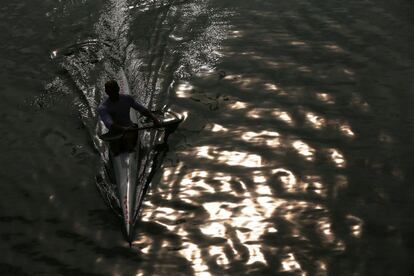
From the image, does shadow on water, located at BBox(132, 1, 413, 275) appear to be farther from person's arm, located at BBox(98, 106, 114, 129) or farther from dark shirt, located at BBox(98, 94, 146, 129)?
person's arm, located at BBox(98, 106, 114, 129)

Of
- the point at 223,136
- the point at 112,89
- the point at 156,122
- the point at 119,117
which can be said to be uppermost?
the point at 112,89

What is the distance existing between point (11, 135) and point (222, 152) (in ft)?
17.2

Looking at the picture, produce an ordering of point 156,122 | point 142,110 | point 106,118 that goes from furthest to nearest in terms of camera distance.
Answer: point 142,110, point 156,122, point 106,118

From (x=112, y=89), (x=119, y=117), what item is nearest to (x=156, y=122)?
(x=119, y=117)

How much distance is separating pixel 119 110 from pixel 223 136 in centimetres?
250

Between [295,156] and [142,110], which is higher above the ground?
[142,110]

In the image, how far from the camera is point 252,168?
1069cm

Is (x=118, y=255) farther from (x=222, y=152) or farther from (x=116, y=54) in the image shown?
(x=116, y=54)

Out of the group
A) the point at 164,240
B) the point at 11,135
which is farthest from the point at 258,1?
the point at 164,240

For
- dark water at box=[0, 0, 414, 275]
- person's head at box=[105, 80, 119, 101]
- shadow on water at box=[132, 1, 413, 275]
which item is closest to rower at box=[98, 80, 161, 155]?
person's head at box=[105, 80, 119, 101]

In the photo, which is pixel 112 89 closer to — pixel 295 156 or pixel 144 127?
pixel 144 127

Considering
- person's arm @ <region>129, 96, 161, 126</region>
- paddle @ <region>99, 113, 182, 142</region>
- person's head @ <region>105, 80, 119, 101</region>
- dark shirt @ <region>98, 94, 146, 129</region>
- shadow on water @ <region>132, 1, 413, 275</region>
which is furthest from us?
person's arm @ <region>129, 96, 161, 126</region>

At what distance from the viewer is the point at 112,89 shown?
10688 mm

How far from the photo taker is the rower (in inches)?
413
